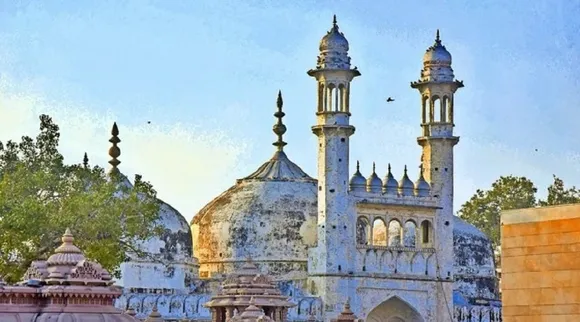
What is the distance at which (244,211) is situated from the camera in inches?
2064

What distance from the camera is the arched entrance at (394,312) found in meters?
51.1

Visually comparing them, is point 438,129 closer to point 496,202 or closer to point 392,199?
point 392,199

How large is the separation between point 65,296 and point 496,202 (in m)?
43.1

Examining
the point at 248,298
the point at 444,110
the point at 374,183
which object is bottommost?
the point at 248,298

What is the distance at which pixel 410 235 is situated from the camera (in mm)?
53656

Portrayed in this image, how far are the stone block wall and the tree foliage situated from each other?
4435cm

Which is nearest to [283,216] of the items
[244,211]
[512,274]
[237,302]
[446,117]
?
[244,211]

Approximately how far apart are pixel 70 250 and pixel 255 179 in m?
21.4

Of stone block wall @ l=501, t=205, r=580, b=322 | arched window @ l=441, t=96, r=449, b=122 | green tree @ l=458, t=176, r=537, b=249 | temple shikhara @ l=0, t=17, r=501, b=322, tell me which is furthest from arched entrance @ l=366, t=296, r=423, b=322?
stone block wall @ l=501, t=205, r=580, b=322

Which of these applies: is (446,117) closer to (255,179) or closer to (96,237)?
(255,179)

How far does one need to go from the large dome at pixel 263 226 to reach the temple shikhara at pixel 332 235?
27 millimetres

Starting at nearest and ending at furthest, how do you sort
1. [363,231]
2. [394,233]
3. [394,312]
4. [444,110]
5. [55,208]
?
[55,208], [394,312], [444,110], [363,231], [394,233]

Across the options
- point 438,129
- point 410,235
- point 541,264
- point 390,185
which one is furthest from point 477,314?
point 541,264

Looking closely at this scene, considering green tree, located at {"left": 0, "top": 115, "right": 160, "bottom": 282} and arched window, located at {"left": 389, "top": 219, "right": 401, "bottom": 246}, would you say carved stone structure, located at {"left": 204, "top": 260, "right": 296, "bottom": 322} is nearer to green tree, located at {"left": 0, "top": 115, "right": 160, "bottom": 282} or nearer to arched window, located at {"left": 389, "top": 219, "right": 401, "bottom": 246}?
green tree, located at {"left": 0, "top": 115, "right": 160, "bottom": 282}
